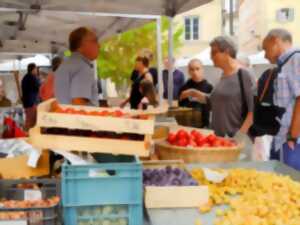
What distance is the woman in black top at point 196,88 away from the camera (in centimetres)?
582

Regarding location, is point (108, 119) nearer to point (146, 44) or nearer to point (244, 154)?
point (244, 154)

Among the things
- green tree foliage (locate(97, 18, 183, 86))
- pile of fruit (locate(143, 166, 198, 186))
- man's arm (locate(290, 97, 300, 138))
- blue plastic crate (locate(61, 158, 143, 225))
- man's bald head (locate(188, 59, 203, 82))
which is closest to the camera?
blue plastic crate (locate(61, 158, 143, 225))

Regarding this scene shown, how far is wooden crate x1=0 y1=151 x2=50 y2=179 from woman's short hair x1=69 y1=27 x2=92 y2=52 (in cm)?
172

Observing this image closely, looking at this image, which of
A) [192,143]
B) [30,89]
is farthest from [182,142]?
[30,89]

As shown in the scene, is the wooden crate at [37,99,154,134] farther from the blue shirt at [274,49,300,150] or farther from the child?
the child

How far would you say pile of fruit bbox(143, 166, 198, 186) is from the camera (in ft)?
7.19

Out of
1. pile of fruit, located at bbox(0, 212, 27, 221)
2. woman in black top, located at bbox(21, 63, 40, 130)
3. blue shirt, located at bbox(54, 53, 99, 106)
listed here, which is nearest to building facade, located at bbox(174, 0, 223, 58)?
woman in black top, located at bbox(21, 63, 40, 130)

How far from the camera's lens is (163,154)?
126 inches

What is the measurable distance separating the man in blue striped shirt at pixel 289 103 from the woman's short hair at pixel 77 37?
149 centimetres

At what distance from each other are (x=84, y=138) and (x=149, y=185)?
34cm

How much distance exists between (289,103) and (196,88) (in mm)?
2566

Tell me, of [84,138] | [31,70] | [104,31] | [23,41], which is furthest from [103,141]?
[23,41]

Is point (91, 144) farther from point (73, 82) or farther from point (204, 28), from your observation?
point (204, 28)

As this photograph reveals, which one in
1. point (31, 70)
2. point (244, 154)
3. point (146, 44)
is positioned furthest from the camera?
point (146, 44)
